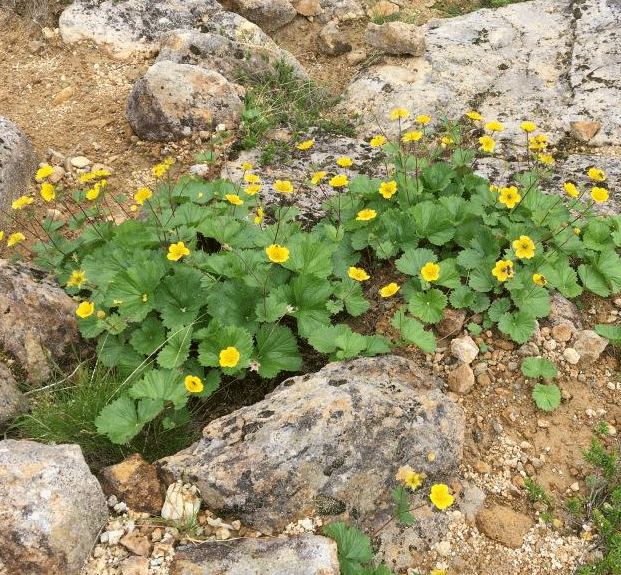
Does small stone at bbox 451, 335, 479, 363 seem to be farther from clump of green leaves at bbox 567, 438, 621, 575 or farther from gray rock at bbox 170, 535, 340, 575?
gray rock at bbox 170, 535, 340, 575

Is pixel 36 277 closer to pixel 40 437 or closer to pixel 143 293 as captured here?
pixel 143 293

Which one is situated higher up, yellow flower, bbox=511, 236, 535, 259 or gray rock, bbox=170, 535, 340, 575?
yellow flower, bbox=511, 236, 535, 259

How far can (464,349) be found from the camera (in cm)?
354

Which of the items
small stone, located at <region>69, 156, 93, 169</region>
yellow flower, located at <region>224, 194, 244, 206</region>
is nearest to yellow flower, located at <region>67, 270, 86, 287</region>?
yellow flower, located at <region>224, 194, 244, 206</region>

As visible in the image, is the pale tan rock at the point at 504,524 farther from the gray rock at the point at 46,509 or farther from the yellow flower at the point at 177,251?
the yellow flower at the point at 177,251

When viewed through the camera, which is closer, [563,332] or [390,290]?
[390,290]

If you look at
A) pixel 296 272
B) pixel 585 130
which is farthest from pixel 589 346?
pixel 585 130

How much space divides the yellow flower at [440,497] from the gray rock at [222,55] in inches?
203

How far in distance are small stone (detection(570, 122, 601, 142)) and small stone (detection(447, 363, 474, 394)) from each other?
342cm

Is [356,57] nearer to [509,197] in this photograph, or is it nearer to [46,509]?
[509,197]

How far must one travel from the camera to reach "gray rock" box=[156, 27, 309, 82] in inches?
252

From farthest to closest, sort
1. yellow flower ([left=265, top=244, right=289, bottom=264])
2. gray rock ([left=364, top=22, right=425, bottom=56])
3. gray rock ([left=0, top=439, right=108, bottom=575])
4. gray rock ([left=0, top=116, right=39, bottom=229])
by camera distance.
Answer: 1. gray rock ([left=364, top=22, right=425, bottom=56])
2. gray rock ([left=0, top=116, right=39, bottom=229])
3. yellow flower ([left=265, top=244, right=289, bottom=264])
4. gray rock ([left=0, top=439, right=108, bottom=575])

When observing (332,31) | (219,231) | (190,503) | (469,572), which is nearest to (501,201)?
(219,231)

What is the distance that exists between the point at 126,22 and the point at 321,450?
6.33m
